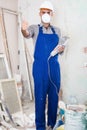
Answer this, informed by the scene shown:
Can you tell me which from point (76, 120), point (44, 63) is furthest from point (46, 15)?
point (76, 120)

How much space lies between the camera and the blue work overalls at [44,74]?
8.09 feet

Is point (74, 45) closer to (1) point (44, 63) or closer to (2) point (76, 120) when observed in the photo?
(1) point (44, 63)

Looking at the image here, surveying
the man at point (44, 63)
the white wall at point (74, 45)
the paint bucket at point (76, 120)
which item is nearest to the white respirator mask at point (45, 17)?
the man at point (44, 63)

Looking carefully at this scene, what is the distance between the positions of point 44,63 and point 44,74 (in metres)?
0.13

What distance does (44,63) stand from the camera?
2.46 metres

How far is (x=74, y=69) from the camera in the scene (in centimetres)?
336

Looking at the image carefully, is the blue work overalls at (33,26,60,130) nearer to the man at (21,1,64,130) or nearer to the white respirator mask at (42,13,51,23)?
the man at (21,1,64,130)

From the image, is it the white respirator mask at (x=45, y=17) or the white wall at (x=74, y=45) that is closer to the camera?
the white respirator mask at (x=45, y=17)

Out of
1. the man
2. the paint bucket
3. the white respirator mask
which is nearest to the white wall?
the man

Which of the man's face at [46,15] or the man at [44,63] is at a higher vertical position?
the man's face at [46,15]

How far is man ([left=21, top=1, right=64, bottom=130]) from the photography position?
2.47 m

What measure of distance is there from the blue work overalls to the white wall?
762 millimetres

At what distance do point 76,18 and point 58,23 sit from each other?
0.35 metres

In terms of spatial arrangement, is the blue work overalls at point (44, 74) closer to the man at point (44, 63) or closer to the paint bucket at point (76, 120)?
the man at point (44, 63)
